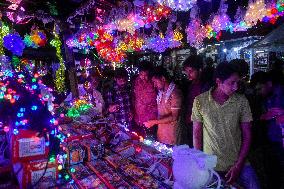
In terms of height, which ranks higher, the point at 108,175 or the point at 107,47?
the point at 107,47

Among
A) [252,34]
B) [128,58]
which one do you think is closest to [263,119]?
[252,34]

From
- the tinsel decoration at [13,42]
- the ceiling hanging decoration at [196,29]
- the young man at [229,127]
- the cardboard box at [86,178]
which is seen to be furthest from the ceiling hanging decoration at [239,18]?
the tinsel decoration at [13,42]

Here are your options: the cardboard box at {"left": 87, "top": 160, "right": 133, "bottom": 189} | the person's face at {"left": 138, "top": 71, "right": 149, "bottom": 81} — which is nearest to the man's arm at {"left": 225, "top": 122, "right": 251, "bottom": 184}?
the cardboard box at {"left": 87, "top": 160, "right": 133, "bottom": 189}

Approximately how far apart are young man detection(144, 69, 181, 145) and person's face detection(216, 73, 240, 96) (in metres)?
1.29

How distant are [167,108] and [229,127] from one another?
1440 millimetres

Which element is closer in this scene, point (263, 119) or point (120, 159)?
point (120, 159)

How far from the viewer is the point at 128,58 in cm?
1606

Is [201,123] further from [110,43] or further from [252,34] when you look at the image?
[110,43]

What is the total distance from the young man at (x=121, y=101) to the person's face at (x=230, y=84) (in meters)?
2.57

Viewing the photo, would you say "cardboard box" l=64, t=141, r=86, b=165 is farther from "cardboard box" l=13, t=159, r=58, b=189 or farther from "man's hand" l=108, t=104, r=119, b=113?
"man's hand" l=108, t=104, r=119, b=113

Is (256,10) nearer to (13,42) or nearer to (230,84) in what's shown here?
(230,84)

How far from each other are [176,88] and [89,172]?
6.19 ft

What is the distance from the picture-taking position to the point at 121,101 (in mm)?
4906

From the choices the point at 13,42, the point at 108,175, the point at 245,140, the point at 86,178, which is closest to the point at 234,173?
the point at 245,140
